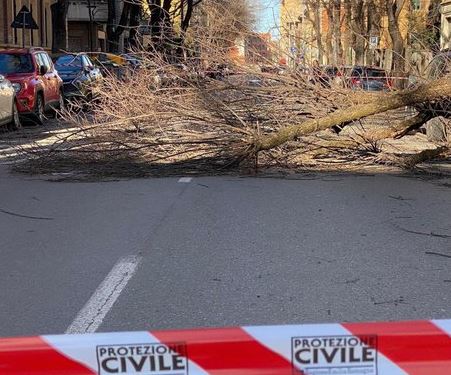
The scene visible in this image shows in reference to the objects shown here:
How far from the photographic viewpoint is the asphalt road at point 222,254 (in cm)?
467

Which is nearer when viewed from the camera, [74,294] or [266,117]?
[74,294]

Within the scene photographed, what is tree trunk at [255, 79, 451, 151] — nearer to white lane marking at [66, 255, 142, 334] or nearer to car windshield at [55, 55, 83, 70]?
white lane marking at [66, 255, 142, 334]

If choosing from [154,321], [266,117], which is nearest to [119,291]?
[154,321]

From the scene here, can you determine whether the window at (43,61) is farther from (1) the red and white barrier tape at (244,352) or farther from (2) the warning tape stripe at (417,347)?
(2) the warning tape stripe at (417,347)

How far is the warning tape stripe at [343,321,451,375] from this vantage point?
2.65m

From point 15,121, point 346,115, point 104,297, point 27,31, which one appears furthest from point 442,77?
point 27,31

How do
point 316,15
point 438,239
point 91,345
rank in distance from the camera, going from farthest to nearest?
point 316,15 < point 438,239 < point 91,345

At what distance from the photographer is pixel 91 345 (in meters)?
2.62

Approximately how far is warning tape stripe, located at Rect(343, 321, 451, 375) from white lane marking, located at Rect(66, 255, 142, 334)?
2278 millimetres

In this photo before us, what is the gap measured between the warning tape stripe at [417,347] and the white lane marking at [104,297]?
2278mm

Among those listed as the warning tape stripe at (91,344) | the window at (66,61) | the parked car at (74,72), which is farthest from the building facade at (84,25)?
the warning tape stripe at (91,344)

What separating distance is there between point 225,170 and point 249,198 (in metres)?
2.00

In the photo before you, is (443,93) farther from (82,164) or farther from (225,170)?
(82,164)

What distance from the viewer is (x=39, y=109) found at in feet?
57.8
